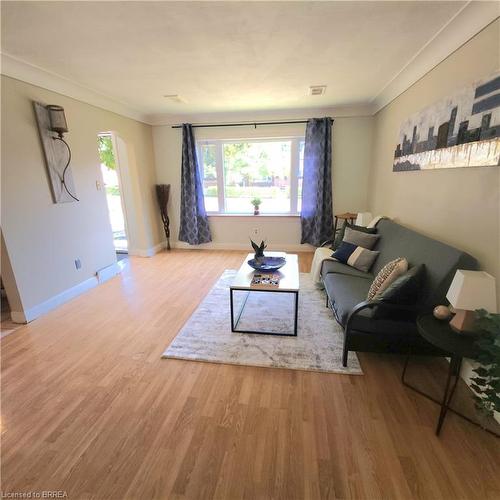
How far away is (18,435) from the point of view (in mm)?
1494

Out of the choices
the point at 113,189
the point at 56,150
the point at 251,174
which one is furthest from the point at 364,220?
the point at 113,189

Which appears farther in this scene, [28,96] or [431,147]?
[28,96]

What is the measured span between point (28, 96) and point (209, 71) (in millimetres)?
1782

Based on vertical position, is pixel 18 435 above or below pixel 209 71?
below

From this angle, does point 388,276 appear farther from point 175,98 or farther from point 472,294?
point 175,98

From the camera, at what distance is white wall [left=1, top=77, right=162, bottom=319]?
2.47 metres

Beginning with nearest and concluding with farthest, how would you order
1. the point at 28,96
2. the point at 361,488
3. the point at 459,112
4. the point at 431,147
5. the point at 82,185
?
the point at 361,488 < the point at 459,112 < the point at 431,147 < the point at 28,96 < the point at 82,185

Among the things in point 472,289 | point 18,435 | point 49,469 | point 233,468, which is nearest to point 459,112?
point 472,289

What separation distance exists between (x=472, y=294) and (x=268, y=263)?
171 cm

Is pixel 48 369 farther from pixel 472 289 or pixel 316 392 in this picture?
pixel 472 289

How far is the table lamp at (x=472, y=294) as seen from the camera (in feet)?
4.47

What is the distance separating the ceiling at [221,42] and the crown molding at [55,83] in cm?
10

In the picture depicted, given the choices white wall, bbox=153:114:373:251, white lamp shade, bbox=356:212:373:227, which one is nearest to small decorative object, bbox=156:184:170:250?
white wall, bbox=153:114:373:251

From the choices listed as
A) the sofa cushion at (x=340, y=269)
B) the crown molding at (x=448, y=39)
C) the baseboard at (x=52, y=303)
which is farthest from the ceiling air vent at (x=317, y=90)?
the baseboard at (x=52, y=303)
